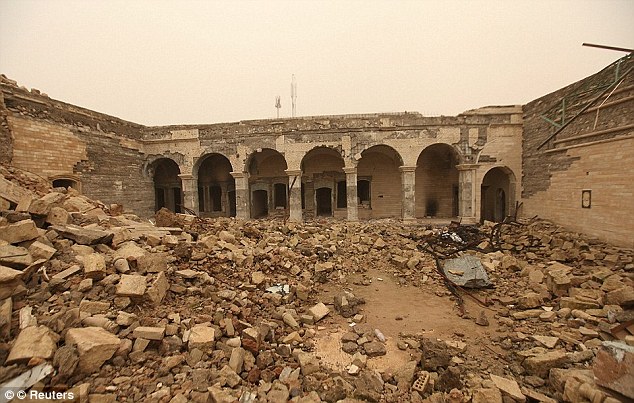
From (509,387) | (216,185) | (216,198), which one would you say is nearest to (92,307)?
(509,387)

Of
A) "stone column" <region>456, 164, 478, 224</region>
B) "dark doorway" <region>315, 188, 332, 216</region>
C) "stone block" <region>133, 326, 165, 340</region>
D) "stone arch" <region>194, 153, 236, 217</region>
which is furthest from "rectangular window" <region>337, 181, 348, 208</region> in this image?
"stone block" <region>133, 326, 165, 340</region>

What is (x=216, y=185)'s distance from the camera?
16531 millimetres

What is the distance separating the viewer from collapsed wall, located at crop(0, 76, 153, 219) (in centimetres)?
871

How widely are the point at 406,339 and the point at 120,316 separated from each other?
4168 mm

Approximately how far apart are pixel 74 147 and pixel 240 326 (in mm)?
12009

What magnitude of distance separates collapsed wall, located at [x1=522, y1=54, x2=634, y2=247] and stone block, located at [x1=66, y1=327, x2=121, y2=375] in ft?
32.9

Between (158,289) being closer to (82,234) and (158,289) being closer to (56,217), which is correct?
(82,234)

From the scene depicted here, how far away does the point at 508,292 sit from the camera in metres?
→ 5.93

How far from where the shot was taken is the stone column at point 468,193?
40.8ft

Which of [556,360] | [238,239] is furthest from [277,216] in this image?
[556,360]

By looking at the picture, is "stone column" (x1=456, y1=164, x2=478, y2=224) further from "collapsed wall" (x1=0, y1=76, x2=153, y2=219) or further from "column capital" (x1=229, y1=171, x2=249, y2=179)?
"collapsed wall" (x1=0, y1=76, x2=153, y2=219)

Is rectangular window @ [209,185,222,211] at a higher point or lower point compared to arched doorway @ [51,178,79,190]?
lower

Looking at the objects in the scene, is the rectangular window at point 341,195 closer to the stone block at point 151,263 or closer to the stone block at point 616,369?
the stone block at point 151,263

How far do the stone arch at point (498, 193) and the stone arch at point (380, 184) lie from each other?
175 inches
